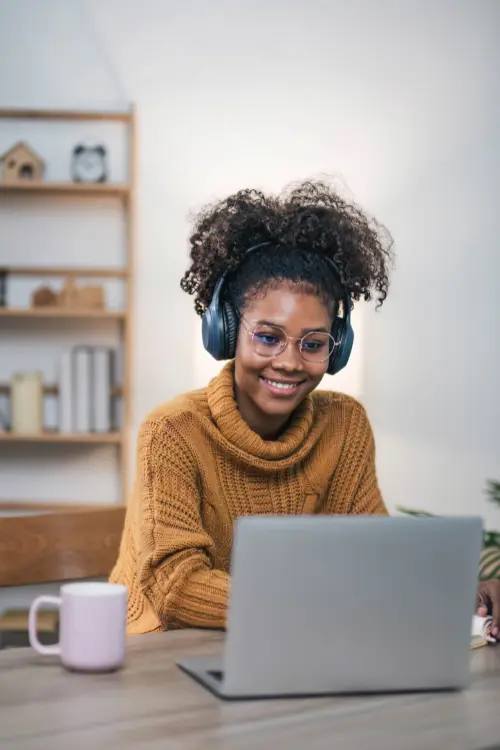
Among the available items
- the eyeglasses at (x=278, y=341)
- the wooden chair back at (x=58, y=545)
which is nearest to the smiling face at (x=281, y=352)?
the eyeglasses at (x=278, y=341)

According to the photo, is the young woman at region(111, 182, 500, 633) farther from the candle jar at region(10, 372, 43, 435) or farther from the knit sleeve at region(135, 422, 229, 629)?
the candle jar at region(10, 372, 43, 435)

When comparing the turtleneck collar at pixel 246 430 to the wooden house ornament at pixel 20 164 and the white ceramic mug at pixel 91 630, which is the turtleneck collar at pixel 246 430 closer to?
the white ceramic mug at pixel 91 630

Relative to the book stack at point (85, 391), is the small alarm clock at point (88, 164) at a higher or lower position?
higher

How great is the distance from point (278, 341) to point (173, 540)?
364mm

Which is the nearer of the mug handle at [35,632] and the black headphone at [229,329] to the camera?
the mug handle at [35,632]

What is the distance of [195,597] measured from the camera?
4.37 ft

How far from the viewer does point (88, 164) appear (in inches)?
145

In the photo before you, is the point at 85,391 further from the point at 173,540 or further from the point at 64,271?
the point at 173,540

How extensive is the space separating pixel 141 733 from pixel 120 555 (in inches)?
30.1

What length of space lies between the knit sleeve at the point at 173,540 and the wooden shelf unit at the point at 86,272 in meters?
2.07

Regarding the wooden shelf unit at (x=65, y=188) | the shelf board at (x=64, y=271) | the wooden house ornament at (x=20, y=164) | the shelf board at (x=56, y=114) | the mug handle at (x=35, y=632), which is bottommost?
the mug handle at (x=35, y=632)

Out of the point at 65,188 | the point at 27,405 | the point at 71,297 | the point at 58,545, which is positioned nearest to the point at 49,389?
the point at 27,405

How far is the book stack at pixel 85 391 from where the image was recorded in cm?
356

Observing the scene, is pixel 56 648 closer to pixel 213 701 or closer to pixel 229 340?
pixel 213 701
